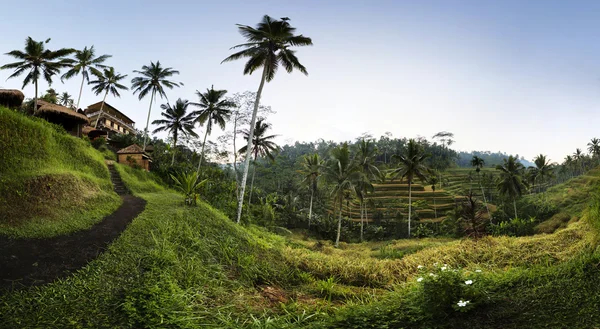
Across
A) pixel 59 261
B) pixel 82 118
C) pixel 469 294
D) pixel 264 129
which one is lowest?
pixel 59 261

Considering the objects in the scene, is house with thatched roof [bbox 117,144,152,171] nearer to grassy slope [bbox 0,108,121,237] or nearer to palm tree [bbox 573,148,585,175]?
grassy slope [bbox 0,108,121,237]

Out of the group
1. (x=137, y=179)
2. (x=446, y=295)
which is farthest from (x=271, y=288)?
(x=137, y=179)

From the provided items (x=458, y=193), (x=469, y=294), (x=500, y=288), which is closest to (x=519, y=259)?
(x=500, y=288)

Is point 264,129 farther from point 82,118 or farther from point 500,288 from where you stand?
point 500,288

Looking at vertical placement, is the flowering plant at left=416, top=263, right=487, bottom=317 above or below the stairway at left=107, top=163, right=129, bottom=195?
below

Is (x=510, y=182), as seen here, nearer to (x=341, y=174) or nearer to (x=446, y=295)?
(x=341, y=174)

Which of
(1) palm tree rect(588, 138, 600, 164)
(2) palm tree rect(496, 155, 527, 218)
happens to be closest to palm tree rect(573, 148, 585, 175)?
(1) palm tree rect(588, 138, 600, 164)

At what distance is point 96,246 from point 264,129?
880 inches

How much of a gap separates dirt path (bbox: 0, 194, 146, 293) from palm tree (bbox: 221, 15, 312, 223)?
834 cm

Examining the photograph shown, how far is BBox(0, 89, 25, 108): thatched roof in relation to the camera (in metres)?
15.1

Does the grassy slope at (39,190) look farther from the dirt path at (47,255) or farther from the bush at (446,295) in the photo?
the bush at (446,295)

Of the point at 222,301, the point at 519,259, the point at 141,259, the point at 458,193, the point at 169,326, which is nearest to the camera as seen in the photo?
the point at 169,326

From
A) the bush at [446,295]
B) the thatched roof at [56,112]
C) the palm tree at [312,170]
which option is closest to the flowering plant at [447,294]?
the bush at [446,295]

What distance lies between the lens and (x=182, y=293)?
5.33 metres
